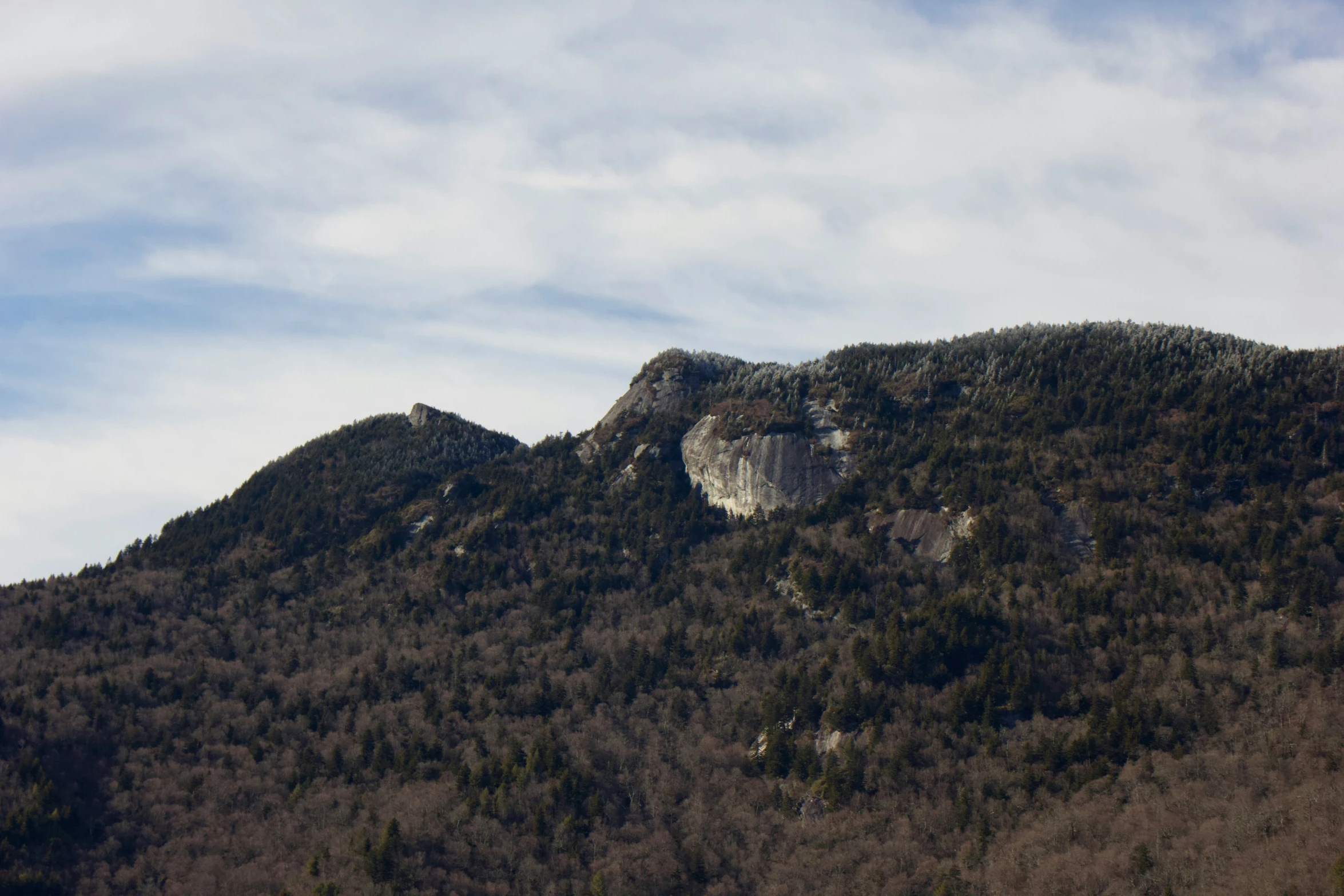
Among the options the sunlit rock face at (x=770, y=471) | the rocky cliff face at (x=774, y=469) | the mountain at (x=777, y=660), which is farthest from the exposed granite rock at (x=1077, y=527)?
the rocky cliff face at (x=774, y=469)

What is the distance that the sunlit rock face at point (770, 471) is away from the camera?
160 meters

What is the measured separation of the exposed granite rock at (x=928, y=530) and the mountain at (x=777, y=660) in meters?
0.61

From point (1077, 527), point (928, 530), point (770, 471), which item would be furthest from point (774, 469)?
point (1077, 527)

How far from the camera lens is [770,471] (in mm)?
162750

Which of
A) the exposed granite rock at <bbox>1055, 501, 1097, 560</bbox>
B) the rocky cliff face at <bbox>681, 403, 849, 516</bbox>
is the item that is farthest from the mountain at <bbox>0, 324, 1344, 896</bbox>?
the rocky cliff face at <bbox>681, 403, 849, 516</bbox>

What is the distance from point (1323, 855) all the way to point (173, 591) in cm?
→ 16112

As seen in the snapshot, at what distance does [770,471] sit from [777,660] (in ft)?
138

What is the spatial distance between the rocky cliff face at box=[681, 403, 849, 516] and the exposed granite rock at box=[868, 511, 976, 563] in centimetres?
1591

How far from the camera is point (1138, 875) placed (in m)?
79.7

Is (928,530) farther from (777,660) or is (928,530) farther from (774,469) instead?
(774,469)

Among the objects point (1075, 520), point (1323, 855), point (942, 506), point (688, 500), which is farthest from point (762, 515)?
point (1323, 855)

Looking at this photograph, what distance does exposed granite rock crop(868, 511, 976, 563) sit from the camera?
137 m

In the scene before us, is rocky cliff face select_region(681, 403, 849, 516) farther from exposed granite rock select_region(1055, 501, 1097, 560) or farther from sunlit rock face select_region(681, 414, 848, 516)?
exposed granite rock select_region(1055, 501, 1097, 560)

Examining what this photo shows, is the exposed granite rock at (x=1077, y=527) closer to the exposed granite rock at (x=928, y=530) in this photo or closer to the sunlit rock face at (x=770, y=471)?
the exposed granite rock at (x=928, y=530)
